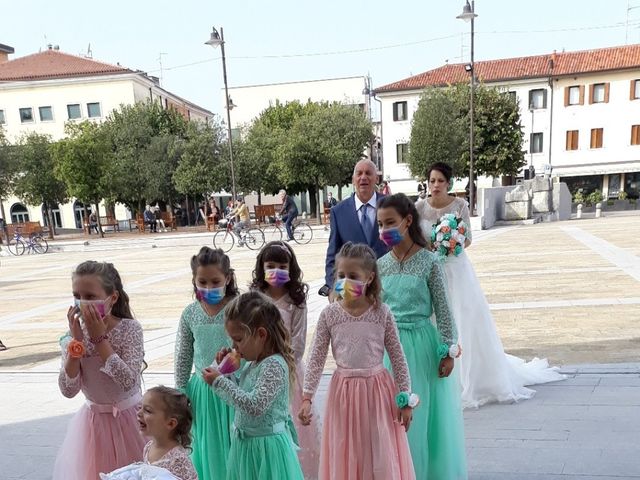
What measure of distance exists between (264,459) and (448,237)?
2.59 metres

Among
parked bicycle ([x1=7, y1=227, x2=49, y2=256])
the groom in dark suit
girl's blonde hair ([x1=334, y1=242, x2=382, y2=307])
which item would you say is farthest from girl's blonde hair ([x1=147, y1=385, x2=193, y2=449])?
parked bicycle ([x1=7, y1=227, x2=49, y2=256])

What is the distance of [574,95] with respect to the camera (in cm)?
3847

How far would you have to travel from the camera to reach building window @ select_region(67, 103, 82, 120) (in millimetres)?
42925

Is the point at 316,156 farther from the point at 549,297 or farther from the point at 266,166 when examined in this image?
the point at 549,297

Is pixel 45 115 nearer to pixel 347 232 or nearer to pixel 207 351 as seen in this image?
pixel 347 232

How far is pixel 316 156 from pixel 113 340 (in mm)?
31421

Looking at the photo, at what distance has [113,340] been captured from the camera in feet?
8.87

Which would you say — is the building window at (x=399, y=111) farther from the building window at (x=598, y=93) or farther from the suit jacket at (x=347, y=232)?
the suit jacket at (x=347, y=232)

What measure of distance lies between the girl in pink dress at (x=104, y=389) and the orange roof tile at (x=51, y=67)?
43.7 metres

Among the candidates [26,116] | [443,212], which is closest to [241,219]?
[443,212]

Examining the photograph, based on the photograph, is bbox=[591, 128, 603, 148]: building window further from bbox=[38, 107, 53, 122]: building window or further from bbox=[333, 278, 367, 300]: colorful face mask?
bbox=[38, 107, 53, 122]: building window

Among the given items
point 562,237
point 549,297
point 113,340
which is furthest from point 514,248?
point 113,340

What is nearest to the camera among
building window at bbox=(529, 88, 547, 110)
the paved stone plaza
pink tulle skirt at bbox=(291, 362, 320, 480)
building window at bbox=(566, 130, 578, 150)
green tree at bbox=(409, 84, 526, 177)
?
pink tulle skirt at bbox=(291, 362, 320, 480)

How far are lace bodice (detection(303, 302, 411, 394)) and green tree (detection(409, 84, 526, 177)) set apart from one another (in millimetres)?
29758
